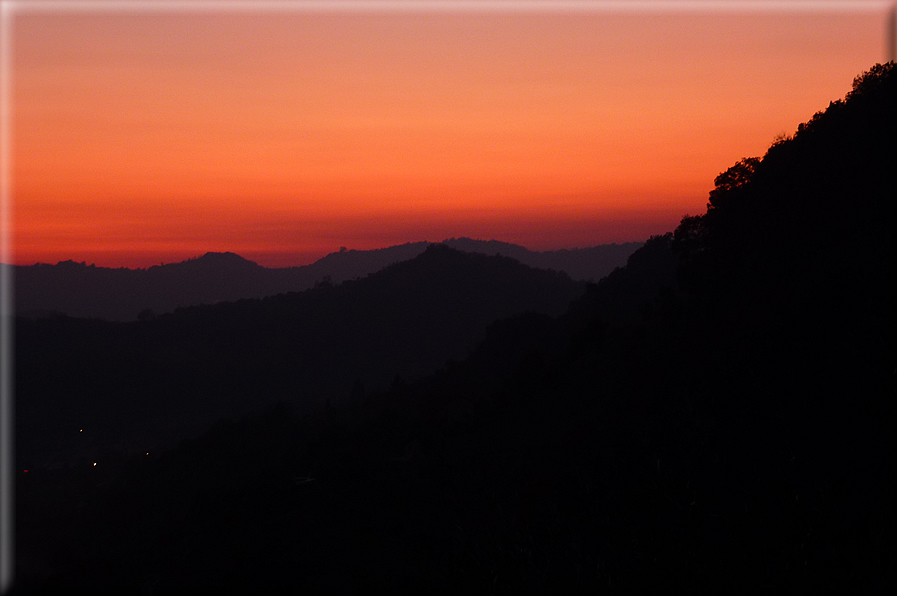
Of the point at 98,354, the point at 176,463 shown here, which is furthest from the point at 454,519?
the point at 98,354

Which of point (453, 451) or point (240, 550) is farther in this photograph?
point (453, 451)

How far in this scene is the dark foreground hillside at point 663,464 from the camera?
50.7 ft

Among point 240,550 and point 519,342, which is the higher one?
point 519,342

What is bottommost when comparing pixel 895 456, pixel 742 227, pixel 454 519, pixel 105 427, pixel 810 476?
pixel 105 427

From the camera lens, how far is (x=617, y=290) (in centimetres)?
10250

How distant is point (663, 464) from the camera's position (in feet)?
75.7

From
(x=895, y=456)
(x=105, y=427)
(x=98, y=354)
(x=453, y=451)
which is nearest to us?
(x=895, y=456)

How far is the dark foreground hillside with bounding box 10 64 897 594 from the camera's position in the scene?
1546 centimetres

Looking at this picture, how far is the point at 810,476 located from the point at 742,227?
21.7m

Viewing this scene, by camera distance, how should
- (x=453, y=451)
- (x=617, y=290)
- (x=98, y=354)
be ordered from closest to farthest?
(x=453, y=451) < (x=617, y=290) < (x=98, y=354)

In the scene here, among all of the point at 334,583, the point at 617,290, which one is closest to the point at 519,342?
the point at 617,290

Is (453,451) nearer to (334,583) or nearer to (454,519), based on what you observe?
(454,519)

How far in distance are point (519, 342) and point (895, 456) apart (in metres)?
88.3

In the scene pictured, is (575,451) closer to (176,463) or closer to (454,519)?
(454,519)
